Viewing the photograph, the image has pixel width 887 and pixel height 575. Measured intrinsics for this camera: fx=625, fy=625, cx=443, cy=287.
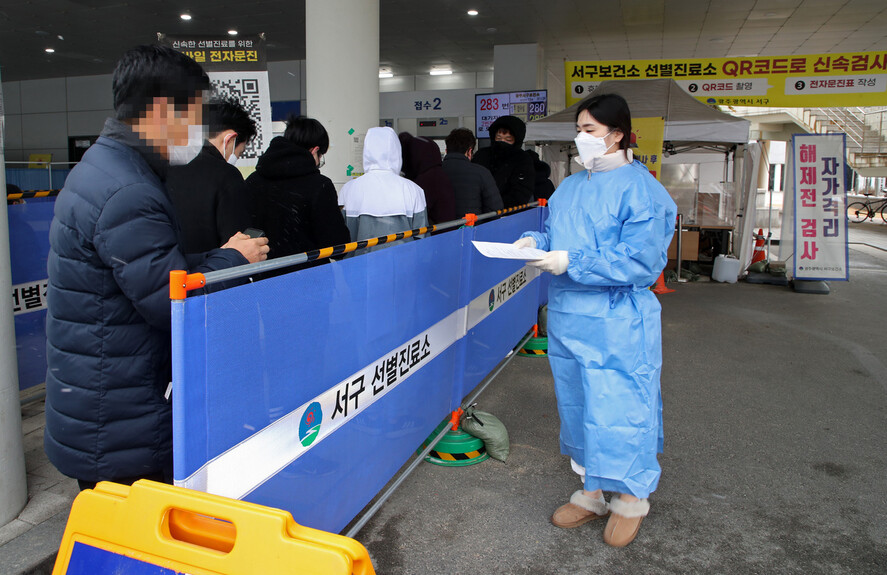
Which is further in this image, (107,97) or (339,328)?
(107,97)

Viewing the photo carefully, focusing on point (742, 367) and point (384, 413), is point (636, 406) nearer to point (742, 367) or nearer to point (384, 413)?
point (384, 413)

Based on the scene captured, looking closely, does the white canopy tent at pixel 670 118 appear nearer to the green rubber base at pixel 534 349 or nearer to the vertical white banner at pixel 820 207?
the vertical white banner at pixel 820 207

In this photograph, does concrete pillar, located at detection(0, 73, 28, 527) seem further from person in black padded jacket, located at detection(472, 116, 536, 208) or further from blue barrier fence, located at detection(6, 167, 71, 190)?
blue barrier fence, located at detection(6, 167, 71, 190)

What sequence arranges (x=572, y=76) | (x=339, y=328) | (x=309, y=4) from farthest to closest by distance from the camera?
(x=572, y=76), (x=309, y=4), (x=339, y=328)

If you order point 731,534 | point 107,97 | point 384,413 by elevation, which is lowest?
point 731,534

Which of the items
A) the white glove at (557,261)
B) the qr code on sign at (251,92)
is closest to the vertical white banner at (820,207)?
the qr code on sign at (251,92)

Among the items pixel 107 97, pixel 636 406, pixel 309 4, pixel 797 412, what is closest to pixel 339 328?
pixel 636 406

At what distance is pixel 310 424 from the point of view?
2.06m

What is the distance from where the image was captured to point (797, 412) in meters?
4.39

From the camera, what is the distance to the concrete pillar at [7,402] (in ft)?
8.63

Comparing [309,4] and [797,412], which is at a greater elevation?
[309,4]

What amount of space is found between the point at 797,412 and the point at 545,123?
643 cm

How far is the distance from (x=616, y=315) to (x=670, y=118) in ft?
25.9

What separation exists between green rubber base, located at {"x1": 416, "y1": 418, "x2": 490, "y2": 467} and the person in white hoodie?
4.20 feet
